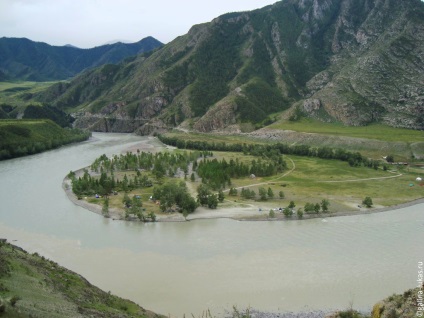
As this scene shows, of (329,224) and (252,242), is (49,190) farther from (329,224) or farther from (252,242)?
(329,224)

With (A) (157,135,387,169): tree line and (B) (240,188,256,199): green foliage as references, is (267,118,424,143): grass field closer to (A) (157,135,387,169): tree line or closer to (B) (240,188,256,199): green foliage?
(A) (157,135,387,169): tree line

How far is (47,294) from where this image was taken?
31.9m

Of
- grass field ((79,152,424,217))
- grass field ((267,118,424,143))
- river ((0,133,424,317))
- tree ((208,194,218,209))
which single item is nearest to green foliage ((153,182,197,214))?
grass field ((79,152,424,217))

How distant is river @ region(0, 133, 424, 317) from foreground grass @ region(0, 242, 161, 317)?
18.4ft

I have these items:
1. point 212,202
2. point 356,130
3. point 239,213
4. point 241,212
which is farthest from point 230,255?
point 356,130

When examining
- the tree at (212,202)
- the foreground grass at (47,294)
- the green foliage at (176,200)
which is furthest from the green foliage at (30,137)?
the foreground grass at (47,294)

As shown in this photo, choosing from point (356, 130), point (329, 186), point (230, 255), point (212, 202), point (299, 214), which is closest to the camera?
point (230, 255)

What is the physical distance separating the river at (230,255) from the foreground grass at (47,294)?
560 centimetres

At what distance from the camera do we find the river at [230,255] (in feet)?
144

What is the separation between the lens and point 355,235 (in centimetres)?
6391

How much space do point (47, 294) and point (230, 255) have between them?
92.6 ft

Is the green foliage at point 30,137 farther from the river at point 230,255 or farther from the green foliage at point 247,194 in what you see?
the green foliage at point 247,194

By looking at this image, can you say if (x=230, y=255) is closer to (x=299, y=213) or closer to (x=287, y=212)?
(x=287, y=212)

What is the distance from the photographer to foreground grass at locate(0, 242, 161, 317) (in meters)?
27.2
